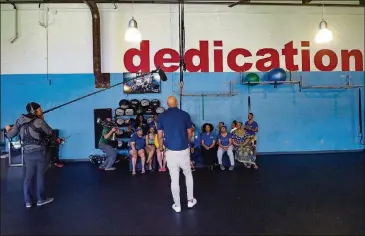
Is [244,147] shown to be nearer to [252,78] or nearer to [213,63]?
[252,78]

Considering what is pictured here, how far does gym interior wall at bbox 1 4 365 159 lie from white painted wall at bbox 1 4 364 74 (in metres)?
0.02

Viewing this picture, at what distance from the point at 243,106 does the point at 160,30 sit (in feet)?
8.58

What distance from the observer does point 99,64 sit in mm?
7137

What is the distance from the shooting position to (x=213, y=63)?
7605 mm

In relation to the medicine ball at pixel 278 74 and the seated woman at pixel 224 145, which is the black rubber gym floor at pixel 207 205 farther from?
the medicine ball at pixel 278 74

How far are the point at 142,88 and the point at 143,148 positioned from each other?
1.76 metres

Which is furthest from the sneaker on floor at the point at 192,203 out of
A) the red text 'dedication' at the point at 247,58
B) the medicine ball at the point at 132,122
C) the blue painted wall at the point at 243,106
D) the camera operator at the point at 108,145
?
the red text 'dedication' at the point at 247,58

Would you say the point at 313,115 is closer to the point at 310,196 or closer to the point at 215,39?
the point at 215,39

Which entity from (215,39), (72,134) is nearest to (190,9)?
(215,39)

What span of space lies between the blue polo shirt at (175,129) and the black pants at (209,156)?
2741 mm

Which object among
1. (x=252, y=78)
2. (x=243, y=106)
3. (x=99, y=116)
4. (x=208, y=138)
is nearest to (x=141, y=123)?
(x=99, y=116)

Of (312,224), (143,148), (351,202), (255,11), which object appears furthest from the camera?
(255,11)

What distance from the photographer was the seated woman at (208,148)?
642cm

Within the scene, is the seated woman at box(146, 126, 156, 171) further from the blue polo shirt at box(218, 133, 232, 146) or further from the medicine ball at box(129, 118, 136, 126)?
the blue polo shirt at box(218, 133, 232, 146)
